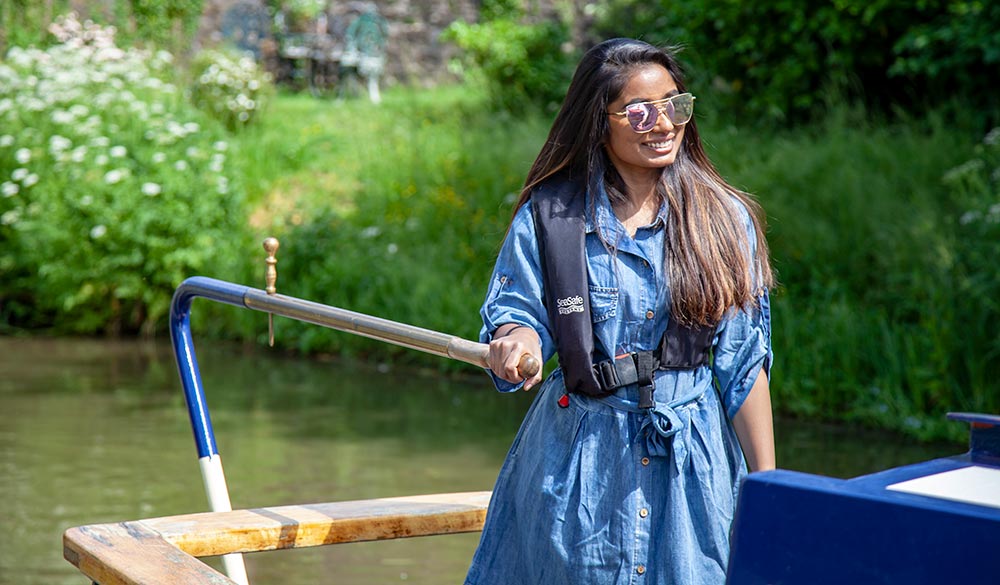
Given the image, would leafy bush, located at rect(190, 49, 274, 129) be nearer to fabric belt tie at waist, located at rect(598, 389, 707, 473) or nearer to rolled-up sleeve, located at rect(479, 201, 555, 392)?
rolled-up sleeve, located at rect(479, 201, 555, 392)

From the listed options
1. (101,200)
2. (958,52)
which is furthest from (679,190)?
(101,200)

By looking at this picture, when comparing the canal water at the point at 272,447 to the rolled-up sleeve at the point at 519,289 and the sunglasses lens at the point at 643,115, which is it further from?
the sunglasses lens at the point at 643,115

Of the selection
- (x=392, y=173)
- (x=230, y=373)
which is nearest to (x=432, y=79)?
(x=392, y=173)

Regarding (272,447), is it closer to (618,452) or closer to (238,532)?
(238,532)

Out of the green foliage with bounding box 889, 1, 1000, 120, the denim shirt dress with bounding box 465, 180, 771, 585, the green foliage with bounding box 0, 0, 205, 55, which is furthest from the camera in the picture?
the green foliage with bounding box 0, 0, 205, 55

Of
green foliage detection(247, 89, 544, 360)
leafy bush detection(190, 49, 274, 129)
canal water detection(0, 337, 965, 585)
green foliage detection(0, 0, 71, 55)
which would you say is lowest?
canal water detection(0, 337, 965, 585)

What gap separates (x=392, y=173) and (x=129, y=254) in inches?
93.2

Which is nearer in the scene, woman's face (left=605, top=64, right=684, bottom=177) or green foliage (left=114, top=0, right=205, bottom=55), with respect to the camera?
woman's face (left=605, top=64, right=684, bottom=177)

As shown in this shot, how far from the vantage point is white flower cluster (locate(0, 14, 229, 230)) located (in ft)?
34.4

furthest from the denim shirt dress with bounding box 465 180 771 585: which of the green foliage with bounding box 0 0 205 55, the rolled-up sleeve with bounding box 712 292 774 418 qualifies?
the green foliage with bounding box 0 0 205 55

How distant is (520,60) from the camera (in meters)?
13.1

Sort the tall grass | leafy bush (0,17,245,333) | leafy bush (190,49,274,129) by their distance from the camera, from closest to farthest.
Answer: the tall grass → leafy bush (0,17,245,333) → leafy bush (190,49,274,129)

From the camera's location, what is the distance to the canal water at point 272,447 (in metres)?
5.35

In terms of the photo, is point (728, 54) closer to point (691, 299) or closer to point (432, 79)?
point (432, 79)
